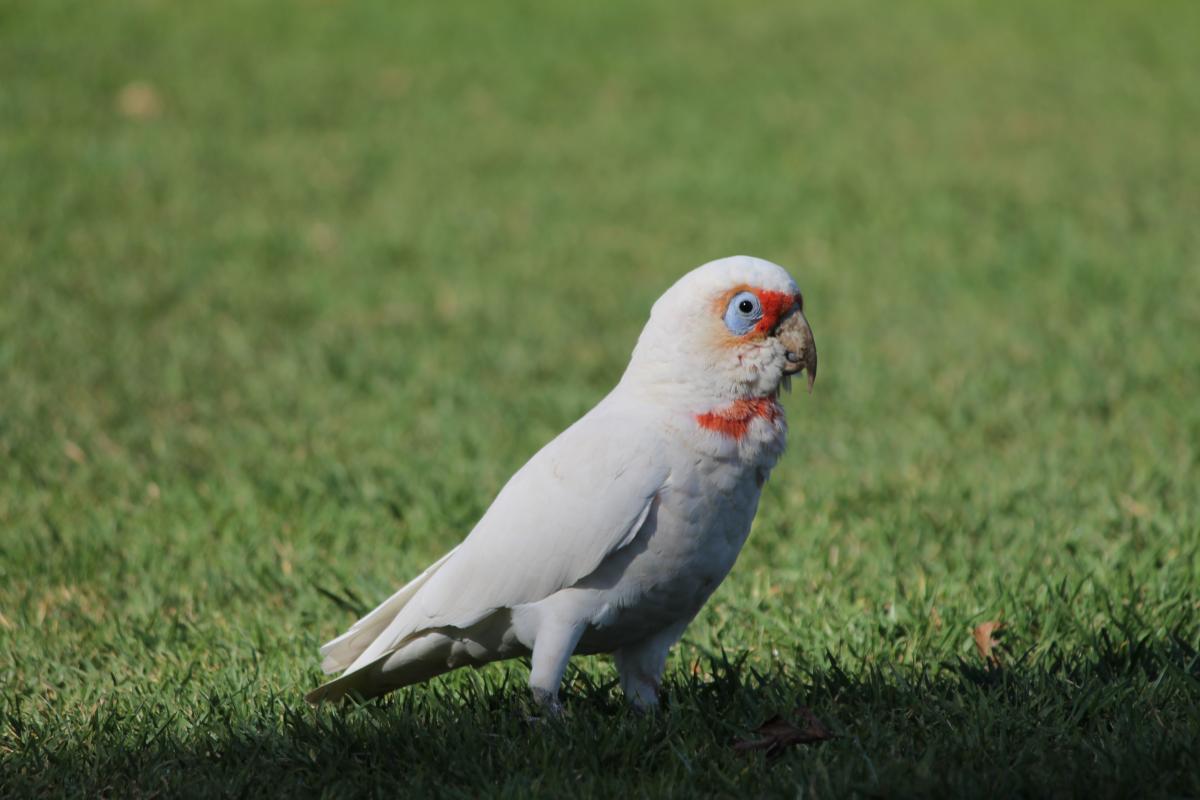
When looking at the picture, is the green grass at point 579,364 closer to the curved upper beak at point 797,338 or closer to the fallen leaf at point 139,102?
the fallen leaf at point 139,102

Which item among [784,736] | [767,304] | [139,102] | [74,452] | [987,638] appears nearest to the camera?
[784,736]

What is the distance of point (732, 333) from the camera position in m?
2.98

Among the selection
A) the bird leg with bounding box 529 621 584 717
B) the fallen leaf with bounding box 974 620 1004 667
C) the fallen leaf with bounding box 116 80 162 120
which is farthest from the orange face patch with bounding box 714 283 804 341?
the fallen leaf with bounding box 116 80 162 120

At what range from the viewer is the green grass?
2.99m

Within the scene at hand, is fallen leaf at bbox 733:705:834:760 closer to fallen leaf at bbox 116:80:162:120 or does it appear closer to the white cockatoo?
the white cockatoo

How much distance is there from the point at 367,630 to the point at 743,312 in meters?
1.17

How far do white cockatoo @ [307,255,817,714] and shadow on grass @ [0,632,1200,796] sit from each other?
0.17 metres

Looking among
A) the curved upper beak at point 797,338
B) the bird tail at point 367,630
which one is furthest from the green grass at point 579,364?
the curved upper beak at point 797,338

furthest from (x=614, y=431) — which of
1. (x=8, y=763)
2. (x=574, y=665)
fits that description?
(x=8, y=763)

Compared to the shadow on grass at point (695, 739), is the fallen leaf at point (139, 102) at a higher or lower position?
higher

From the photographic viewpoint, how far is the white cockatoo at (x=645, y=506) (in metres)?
2.91

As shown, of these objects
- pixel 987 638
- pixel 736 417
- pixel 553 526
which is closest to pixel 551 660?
pixel 553 526

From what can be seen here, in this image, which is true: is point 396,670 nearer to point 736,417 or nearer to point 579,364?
point 736,417

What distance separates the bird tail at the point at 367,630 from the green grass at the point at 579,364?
17 cm
